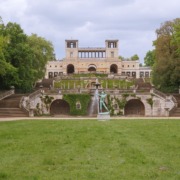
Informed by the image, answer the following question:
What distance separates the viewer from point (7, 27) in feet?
172

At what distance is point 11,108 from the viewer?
1676 inches

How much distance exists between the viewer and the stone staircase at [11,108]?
40250mm

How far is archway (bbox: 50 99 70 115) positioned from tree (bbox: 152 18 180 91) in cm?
1467

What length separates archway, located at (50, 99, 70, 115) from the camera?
47688 millimetres

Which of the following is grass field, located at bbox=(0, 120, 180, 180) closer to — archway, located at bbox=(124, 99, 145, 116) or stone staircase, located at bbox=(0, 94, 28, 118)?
stone staircase, located at bbox=(0, 94, 28, 118)

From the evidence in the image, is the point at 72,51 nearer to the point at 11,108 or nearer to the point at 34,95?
the point at 34,95

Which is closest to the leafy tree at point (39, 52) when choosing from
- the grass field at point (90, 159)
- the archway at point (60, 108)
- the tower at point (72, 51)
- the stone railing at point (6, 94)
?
the stone railing at point (6, 94)

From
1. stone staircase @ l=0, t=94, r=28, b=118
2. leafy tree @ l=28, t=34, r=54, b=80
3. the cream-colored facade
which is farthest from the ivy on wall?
the cream-colored facade

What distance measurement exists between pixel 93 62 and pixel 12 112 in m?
60.9

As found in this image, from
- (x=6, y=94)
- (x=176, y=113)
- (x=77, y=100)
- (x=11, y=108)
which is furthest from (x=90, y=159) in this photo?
(x=6, y=94)

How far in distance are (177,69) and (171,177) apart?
139 feet

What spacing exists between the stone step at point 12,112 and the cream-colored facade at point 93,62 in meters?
57.5

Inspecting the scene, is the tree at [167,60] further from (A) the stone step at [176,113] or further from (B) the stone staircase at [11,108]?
(B) the stone staircase at [11,108]

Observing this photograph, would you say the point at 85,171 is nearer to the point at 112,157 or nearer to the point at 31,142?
the point at 112,157
